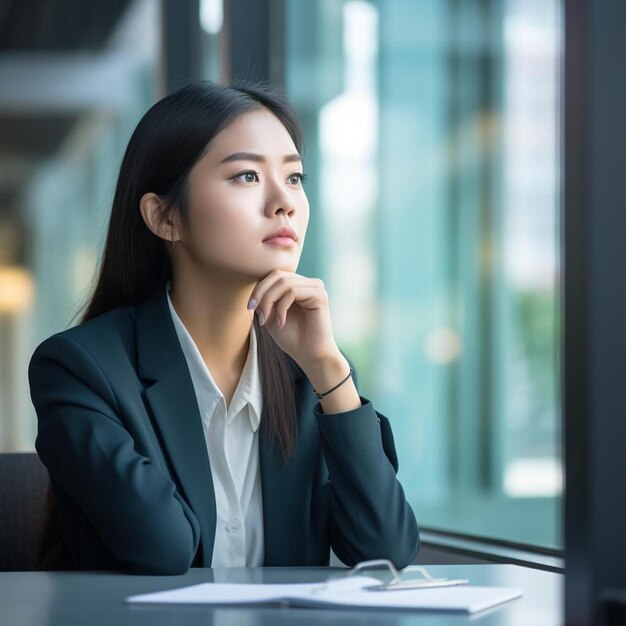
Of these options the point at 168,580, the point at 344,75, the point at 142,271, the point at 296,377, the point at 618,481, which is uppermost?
the point at 344,75

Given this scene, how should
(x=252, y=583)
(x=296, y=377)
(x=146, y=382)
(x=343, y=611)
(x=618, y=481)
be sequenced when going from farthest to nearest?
1. (x=296, y=377)
2. (x=146, y=382)
3. (x=252, y=583)
4. (x=343, y=611)
5. (x=618, y=481)

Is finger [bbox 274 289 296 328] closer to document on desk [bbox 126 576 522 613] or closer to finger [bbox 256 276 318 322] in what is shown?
finger [bbox 256 276 318 322]

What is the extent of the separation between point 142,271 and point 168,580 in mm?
735

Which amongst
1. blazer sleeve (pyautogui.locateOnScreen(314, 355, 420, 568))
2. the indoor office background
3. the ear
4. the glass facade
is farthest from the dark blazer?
the glass facade

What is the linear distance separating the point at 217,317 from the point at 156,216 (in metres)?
0.22

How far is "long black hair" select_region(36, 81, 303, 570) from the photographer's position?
1.89 metres

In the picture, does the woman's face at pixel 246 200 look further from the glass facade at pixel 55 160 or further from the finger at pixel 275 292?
the glass facade at pixel 55 160

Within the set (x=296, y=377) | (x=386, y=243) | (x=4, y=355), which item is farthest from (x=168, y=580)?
(x=4, y=355)

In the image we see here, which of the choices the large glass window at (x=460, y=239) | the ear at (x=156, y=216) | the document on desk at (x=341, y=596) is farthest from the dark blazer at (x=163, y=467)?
the large glass window at (x=460, y=239)

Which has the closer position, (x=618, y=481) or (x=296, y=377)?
(x=618, y=481)

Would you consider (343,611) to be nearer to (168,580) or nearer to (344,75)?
(168,580)

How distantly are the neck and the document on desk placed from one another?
2.06 feet

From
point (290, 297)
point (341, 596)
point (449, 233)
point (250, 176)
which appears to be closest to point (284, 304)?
point (290, 297)

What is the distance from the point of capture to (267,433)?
1.83 m
